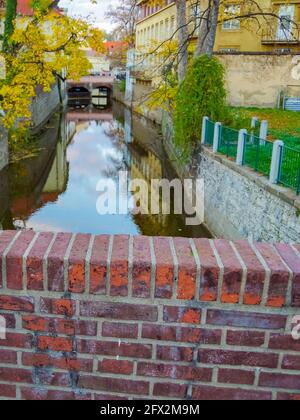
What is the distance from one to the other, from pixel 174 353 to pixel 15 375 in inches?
29.0

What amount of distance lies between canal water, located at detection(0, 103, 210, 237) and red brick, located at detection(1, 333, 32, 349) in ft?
36.9

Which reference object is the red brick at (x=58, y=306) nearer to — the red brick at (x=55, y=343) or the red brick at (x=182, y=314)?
the red brick at (x=55, y=343)

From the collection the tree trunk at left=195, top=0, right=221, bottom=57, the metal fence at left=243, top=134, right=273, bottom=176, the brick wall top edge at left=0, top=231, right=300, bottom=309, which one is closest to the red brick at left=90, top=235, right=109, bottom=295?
the brick wall top edge at left=0, top=231, right=300, bottom=309

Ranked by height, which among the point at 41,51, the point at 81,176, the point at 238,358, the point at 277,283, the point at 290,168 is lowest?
the point at 81,176

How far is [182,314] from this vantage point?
184 cm

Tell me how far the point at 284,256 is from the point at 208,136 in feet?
42.3

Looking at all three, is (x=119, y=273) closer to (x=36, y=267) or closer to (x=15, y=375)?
(x=36, y=267)

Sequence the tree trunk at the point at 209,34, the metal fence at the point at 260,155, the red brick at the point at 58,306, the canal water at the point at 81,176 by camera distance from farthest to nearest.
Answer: the tree trunk at the point at 209,34 → the canal water at the point at 81,176 → the metal fence at the point at 260,155 → the red brick at the point at 58,306

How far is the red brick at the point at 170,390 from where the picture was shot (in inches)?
76.3

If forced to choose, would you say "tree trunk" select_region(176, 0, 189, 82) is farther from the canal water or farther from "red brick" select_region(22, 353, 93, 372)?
"red brick" select_region(22, 353, 93, 372)

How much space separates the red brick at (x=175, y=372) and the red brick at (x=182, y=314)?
228 mm

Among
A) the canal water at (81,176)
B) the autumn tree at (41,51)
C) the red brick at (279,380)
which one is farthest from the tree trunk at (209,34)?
the red brick at (279,380)

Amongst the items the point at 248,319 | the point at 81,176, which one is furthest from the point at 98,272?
the point at 81,176

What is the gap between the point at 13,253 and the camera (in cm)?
182
